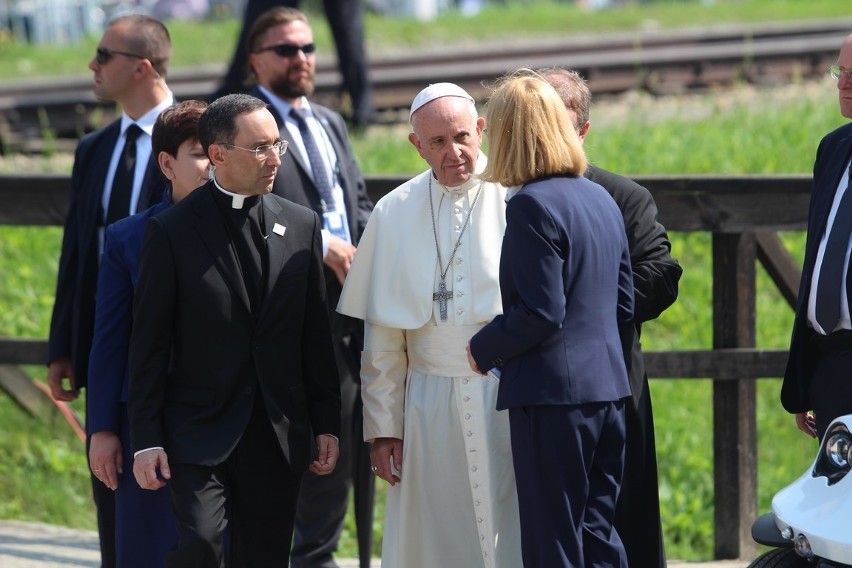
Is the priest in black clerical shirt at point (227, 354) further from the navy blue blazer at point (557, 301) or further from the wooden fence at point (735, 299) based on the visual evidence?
the wooden fence at point (735, 299)

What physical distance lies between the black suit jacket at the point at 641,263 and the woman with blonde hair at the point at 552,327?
0.35 meters

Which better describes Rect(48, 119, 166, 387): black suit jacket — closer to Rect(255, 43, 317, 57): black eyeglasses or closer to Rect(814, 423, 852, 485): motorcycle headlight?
Rect(255, 43, 317, 57): black eyeglasses

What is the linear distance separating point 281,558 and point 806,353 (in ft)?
6.17

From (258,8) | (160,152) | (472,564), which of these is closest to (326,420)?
(472,564)

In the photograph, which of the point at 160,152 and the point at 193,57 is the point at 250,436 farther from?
the point at 193,57

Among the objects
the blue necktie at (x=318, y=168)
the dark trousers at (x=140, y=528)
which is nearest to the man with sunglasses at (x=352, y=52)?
the blue necktie at (x=318, y=168)

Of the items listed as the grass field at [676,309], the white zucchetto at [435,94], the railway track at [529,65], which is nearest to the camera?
the white zucchetto at [435,94]

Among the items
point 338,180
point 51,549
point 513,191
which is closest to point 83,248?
point 338,180

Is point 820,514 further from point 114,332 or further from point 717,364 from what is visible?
point 114,332

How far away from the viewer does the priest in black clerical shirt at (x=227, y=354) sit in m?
4.41

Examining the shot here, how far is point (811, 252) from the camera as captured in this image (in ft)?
15.3

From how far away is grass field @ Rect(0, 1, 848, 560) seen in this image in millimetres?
7402

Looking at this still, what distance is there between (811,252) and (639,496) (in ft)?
3.31

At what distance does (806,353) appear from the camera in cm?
470
